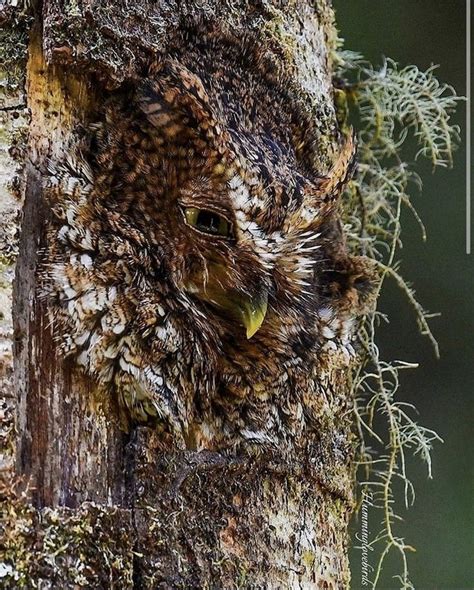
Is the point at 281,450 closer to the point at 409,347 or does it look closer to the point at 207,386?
the point at 207,386

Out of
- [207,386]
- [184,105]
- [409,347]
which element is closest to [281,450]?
[207,386]

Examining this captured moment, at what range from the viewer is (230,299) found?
56.1 inches

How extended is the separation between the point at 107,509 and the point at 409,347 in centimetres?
269

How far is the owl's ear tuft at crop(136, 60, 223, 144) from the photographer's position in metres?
1.37

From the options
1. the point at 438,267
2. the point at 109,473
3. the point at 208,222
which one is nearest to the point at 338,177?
the point at 208,222

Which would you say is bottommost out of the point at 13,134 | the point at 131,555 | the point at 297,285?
the point at 131,555

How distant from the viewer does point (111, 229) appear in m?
1.38

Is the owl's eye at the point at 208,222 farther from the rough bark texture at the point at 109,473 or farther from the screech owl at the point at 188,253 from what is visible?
the rough bark texture at the point at 109,473

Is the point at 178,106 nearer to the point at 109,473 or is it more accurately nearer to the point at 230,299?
the point at 230,299

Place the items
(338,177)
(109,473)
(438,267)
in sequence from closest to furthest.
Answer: (109,473)
(338,177)
(438,267)

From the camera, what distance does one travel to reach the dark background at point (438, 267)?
4.03 metres

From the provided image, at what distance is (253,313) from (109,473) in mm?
306

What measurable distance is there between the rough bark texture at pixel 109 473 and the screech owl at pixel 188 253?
0.04m

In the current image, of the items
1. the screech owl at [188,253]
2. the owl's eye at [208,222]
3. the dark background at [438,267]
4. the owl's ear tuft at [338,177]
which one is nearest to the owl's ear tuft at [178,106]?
the screech owl at [188,253]
